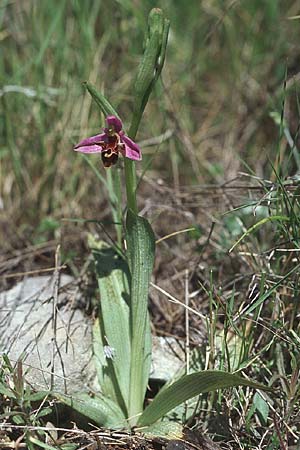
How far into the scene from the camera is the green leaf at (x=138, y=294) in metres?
1.89

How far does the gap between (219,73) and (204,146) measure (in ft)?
1.58

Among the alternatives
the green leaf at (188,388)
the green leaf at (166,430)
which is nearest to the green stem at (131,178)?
the green leaf at (188,388)

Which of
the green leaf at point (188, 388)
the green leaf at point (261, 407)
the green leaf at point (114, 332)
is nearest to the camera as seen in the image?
the green leaf at point (188, 388)

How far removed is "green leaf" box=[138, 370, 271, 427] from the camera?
5.49 ft

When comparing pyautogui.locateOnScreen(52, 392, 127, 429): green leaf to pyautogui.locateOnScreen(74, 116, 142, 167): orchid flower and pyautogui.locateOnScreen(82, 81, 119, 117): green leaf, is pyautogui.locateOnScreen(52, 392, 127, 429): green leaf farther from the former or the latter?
pyautogui.locateOnScreen(82, 81, 119, 117): green leaf

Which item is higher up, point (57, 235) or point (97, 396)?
point (57, 235)

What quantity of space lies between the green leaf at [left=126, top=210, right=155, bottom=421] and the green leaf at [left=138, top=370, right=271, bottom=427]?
0.08 metres

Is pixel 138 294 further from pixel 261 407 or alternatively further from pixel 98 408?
pixel 261 407

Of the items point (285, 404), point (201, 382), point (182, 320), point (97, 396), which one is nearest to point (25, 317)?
point (97, 396)

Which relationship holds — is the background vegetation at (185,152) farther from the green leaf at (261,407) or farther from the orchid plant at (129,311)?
the orchid plant at (129,311)

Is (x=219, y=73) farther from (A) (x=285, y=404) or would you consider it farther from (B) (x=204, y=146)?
(A) (x=285, y=404)

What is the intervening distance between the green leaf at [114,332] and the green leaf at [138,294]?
58 mm

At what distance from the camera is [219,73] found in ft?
11.7

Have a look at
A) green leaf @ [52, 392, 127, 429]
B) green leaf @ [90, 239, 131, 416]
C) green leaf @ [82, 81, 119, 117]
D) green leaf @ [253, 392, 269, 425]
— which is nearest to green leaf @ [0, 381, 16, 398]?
green leaf @ [52, 392, 127, 429]
